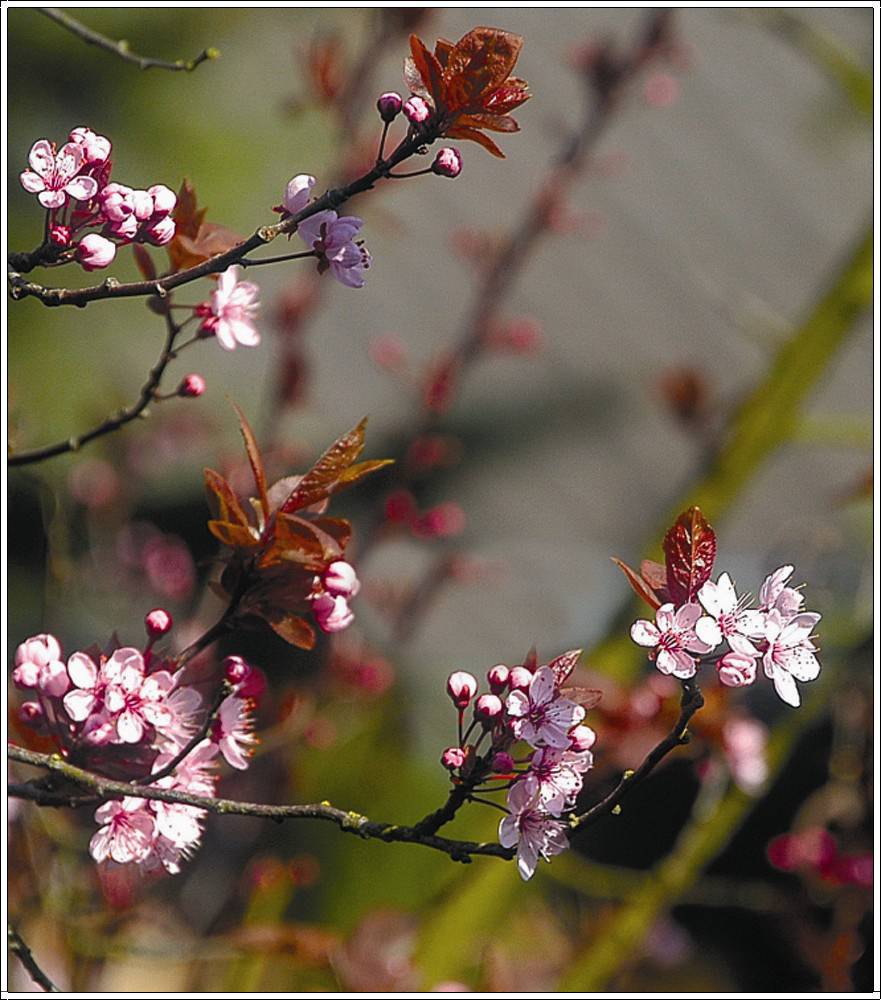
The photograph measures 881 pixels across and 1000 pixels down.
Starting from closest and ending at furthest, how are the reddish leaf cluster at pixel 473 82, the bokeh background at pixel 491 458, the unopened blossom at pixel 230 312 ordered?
1. the reddish leaf cluster at pixel 473 82
2. the unopened blossom at pixel 230 312
3. the bokeh background at pixel 491 458

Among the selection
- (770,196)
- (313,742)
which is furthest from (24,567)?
(770,196)

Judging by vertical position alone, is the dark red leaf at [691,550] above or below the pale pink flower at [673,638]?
above

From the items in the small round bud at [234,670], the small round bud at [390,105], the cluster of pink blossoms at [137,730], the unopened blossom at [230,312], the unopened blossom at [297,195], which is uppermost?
the small round bud at [390,105]

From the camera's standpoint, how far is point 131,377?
6.07ft

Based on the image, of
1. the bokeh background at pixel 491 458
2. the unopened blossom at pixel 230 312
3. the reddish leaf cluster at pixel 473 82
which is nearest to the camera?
the reddish leaf cluster at pixel 473 82

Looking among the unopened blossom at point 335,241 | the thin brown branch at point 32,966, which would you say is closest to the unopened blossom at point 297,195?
the unopened blossom at point 335,241

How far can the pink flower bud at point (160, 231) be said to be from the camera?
44cm

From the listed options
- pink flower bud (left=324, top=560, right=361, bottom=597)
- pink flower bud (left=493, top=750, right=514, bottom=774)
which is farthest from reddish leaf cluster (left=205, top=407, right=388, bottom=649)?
pink flower bud (left=493, top=750, right=514, bottom=774)

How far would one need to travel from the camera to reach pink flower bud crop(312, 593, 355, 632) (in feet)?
1.57

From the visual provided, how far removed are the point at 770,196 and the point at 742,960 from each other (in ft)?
4.87

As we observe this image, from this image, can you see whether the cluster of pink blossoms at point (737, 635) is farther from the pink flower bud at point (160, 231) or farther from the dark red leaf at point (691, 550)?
the pink flower bud at point (160, 231)

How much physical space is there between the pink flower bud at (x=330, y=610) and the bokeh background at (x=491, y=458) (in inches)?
3.1

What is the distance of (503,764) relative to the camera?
0.43 m

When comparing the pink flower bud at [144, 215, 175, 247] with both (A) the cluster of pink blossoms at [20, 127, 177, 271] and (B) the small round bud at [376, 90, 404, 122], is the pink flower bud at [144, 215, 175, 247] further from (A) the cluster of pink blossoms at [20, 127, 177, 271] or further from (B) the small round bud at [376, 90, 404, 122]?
(B) the small round bud at [376, 90, 404, 122]
